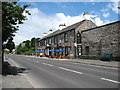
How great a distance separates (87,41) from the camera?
33562mm

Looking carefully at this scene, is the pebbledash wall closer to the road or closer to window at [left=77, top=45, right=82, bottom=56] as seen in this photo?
window at [left=77, top=45, right=82, bottom=56]

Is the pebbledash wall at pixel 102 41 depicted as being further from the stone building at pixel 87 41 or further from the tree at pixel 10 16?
the tree at pixel 10 16

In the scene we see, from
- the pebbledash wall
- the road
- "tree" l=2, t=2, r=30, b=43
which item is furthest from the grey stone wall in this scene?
"tree" l=2, t=2, r=30, b=43

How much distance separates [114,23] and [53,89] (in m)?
20.9

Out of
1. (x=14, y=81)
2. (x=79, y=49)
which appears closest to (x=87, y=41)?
(x=79, y=49)

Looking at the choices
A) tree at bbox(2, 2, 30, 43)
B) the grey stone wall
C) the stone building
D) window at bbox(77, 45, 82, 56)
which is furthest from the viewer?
window at bbox(77, 45, 82, 56)

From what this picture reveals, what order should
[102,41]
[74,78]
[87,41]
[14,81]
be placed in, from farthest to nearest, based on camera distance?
[87,41]
[102,41]
[74,78]
[14,81]

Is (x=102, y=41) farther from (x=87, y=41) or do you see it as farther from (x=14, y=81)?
(x=14, y=81)

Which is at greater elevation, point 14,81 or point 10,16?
point 10,16

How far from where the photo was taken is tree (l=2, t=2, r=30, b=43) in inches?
394

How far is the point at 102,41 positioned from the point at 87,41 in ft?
17.4

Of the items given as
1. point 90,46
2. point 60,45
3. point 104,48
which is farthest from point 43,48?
point 104,48

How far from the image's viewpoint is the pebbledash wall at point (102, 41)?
2511cm

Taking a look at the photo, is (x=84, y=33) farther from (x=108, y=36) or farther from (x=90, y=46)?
(x=108, y=36)
